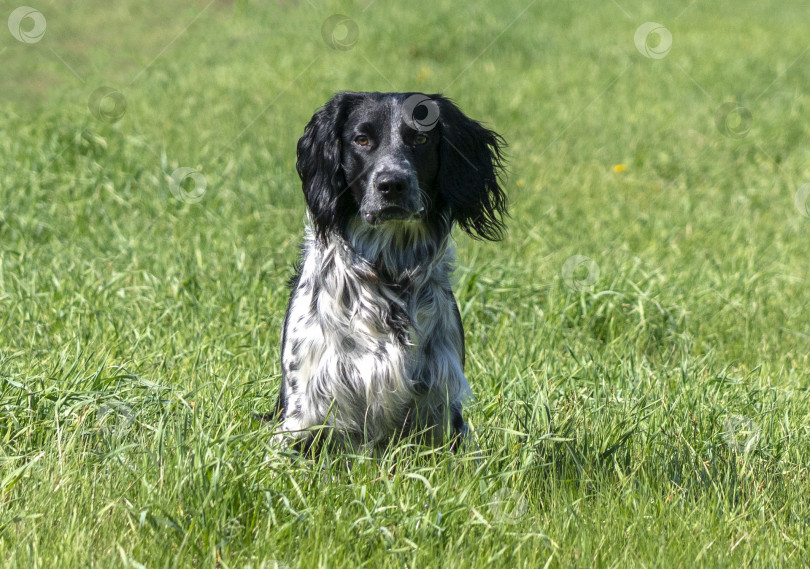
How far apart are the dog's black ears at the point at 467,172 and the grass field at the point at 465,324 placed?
0.66 m

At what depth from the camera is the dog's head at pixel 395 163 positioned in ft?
10.4

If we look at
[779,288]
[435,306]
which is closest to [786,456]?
[435,306]

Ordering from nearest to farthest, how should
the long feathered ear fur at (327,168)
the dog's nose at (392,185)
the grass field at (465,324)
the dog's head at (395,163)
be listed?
1. the grass field at (465,324)
2. the dog's nose at (392,185)
3. the dog's head at (395,163)
4. the long feathered ear fur at (327,168)

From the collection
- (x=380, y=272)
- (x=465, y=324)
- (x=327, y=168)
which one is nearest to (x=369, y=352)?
(x=380, y=272)

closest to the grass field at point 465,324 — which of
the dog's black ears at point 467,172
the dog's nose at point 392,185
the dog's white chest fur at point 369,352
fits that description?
the dog's white chest fur at point 369,352

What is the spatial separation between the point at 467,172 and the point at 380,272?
54 cm

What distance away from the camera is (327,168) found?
132 inches

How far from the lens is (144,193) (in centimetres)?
628

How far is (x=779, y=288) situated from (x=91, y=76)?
29.4 feet

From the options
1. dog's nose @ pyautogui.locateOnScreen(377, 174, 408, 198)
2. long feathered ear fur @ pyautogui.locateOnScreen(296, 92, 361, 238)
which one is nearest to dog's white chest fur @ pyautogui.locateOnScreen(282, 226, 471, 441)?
long feathered ear fur @ pyautogui.locateOnScreen(296, 92, 361, 238)

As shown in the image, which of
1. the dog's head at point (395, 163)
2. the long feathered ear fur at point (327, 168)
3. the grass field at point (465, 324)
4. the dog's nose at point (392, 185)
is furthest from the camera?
the long feathered ear fur at point (327, 168)

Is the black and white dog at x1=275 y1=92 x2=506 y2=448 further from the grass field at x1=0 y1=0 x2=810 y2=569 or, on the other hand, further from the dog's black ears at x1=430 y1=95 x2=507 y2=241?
the grass field at x1=0 y1=0 x2=810 y2=569

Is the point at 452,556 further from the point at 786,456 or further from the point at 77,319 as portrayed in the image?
the point at 77,319

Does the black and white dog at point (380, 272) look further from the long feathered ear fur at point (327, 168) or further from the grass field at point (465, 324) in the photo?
the grass field at point (465, 324)
